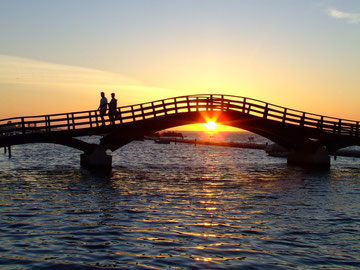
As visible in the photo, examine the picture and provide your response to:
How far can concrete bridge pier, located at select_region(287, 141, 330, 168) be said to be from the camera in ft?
132

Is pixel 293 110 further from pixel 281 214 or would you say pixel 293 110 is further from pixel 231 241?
pixel 231 241

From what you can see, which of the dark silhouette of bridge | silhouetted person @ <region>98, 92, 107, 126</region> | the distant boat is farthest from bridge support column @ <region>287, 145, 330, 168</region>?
the distant boat

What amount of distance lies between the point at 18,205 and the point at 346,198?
1412 centimetres

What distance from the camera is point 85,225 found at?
43.9ft

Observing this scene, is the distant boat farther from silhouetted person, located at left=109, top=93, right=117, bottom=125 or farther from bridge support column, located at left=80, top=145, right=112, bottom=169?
silhouetted person, located at left=109, top=93, right=117, bottom=125

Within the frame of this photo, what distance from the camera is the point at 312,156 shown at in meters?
40.4

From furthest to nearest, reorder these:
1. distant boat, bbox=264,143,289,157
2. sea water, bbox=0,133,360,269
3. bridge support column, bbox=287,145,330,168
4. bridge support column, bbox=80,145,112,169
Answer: distant boat, bbox=264,143,289,157 < bridge support column, bbox=287,145,330,168 < bridge support column, bbox=80,145,112,169 < sea water, bbox=0,133,360,269

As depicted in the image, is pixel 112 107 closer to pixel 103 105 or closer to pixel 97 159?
pixel 103 105

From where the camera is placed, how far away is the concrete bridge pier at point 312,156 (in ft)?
132

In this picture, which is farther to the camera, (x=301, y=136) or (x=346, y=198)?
(x=301, y=136)

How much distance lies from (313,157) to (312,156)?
0.13m

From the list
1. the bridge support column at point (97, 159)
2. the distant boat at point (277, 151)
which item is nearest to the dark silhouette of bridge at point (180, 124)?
the bridge support column at point (97, 159)

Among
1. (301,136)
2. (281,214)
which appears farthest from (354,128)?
(281,214)

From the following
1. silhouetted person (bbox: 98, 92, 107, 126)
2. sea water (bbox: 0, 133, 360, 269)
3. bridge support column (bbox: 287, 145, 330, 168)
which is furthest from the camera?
bridge support column (bbox: 287, 145, 330, 168)
